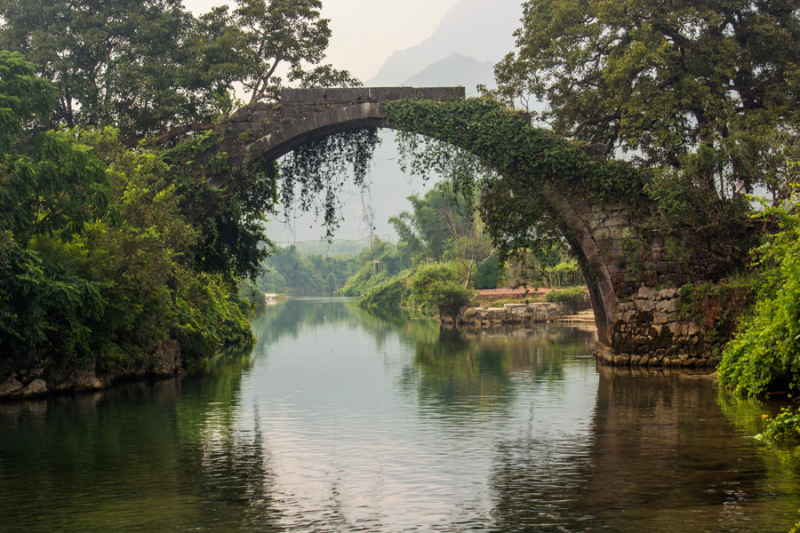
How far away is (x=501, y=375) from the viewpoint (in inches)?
644

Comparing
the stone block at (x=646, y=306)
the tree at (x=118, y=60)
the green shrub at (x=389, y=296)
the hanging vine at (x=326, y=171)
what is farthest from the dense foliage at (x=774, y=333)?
the green shrub at (x=389, y=296)

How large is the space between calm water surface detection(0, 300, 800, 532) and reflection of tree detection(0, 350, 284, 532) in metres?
0.03

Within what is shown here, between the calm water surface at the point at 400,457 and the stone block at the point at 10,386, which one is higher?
the stone block at the point at 10,386

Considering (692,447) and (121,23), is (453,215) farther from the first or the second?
(692,447)

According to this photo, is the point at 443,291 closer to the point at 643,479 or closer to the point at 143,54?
the point at 143,54

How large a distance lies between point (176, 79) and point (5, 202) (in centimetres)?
725

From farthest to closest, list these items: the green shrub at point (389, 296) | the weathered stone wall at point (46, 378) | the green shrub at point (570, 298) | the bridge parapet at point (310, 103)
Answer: the green shrub at point (389, 296) < the green shrub at point (570, 298) < the bridge parapet at point (310, 103) < the weathered stone wall at point (46, 378)

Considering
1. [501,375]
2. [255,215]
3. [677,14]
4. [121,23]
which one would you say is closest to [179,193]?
[255,215]

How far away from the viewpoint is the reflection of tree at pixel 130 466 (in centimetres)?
638

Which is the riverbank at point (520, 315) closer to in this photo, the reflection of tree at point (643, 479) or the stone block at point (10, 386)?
the stone block at point (10, 386)

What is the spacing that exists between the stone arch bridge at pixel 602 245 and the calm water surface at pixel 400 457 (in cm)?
85

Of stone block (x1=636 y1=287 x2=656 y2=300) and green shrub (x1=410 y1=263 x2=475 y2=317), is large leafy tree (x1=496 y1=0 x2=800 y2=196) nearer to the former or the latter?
stone block (x1=636 y1=287 x2=656 y2=300)

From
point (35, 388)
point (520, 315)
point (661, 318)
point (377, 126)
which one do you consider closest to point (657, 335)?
point (661, 318)

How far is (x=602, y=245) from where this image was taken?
54.0ft
